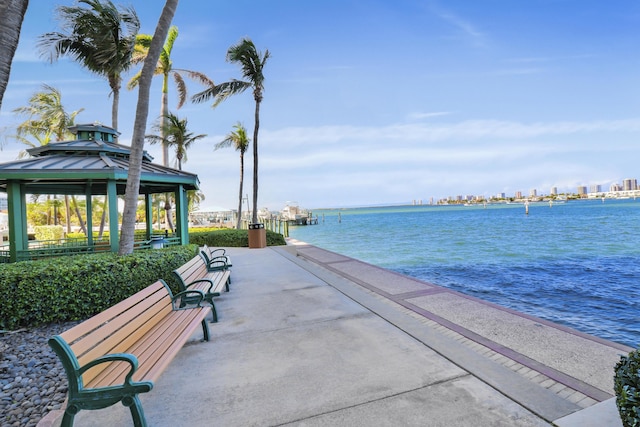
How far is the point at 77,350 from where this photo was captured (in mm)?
2320

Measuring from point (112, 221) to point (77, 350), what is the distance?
22.7ft

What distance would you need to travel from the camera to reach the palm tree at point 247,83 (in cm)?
1694

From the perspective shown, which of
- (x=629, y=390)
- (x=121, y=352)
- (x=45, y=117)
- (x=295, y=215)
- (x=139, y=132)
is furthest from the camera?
(x=295, y=215)

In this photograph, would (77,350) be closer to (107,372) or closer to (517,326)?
(107,372)

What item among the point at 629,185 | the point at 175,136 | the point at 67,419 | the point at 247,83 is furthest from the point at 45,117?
the point at 629,185

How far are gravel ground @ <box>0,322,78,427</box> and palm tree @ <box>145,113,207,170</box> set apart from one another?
53.9ft

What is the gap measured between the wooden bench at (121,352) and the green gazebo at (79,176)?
5833 millimetres

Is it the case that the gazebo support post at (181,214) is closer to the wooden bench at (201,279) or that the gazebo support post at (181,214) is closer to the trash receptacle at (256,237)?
the trash receptacle at (256,237)

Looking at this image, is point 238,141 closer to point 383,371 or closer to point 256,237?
point 256,237

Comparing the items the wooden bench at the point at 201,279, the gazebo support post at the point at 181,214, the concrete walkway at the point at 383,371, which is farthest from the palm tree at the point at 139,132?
the gazebo support post at the point at 181,214

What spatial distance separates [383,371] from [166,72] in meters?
19.5

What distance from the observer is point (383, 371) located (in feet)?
10.7

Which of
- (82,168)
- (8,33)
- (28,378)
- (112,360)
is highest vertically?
(8,33)

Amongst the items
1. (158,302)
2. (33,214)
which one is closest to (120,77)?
(158,302)
